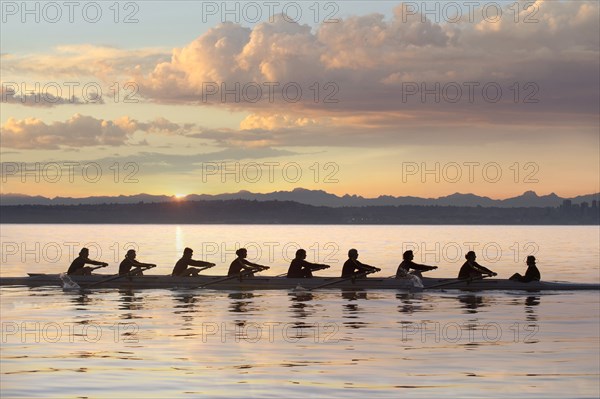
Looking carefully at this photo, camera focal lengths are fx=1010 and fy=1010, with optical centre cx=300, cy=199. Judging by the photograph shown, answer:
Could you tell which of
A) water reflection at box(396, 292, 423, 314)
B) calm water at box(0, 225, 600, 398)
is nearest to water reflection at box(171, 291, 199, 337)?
calm water at box(0, 225, 600, 398)

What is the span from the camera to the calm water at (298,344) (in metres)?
19.5

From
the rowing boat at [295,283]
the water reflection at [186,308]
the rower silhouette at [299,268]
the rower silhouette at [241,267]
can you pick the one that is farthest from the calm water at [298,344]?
the rower silhouette at [241,267]

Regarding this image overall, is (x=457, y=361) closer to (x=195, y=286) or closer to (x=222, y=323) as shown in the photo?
(x=222, y=323)

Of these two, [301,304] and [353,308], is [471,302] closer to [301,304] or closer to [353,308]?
[353,308]

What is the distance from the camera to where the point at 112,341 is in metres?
26.4

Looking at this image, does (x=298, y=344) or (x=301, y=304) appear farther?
(x=301, y=304)

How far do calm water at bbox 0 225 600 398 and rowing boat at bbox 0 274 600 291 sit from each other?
0.45 m

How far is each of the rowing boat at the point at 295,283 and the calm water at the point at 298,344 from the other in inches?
17.8

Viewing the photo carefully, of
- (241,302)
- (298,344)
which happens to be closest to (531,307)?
(241,302)

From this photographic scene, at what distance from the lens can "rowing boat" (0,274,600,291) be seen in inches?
1666

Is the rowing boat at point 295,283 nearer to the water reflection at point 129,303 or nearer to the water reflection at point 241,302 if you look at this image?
the water reflection at point 129,303

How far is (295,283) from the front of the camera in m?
42.8

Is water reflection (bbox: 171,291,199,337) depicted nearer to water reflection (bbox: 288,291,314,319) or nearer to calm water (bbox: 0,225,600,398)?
calm water (bbox: 0,225,600,398)

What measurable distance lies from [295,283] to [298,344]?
16923 millimetres
